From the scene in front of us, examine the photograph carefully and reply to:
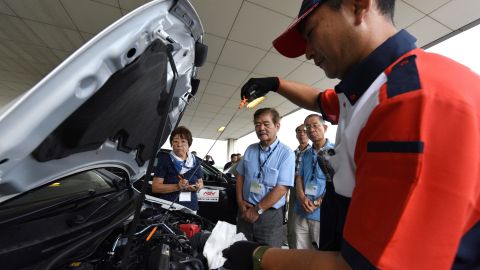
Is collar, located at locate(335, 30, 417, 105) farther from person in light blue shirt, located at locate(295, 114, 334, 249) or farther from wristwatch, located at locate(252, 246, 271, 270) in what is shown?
person in light blue shirt, located at locate(295, 114, 334, 249)

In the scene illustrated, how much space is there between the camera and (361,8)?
1.98ft

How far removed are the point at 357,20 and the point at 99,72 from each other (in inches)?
25.8

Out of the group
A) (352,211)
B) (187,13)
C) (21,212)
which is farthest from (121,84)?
(352,211)

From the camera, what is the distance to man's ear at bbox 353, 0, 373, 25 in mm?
597

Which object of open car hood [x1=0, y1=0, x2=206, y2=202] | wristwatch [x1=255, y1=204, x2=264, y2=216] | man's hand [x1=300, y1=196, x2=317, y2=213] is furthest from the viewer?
man's hand [x1=300, y1=196, x2=317, y2=213]

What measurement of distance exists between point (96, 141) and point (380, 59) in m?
0.92

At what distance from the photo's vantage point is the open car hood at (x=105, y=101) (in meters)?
0.50

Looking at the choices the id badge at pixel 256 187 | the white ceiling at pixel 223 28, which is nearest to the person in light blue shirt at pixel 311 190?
the id badge at pixel 256 187

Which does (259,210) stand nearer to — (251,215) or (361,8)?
(251,215)

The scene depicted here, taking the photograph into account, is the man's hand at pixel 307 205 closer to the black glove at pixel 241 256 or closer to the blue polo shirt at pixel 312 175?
the blue polo shirt at pixel 312 175

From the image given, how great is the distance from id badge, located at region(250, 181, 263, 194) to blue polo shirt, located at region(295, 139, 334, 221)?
0.70 metres

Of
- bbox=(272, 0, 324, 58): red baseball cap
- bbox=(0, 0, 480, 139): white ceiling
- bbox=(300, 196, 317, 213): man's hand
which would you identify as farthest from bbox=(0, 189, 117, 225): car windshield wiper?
bbox=(0, 0, 480, 139): white ceiling

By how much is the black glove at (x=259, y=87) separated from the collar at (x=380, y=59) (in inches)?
29.5

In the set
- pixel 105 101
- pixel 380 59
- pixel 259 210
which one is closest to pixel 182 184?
pixel 259 210
